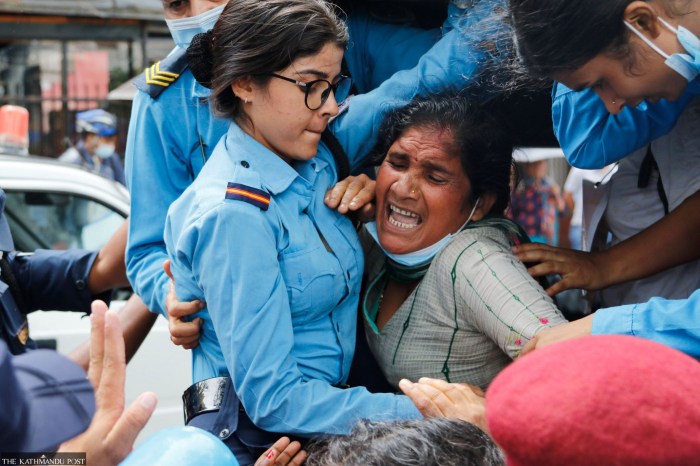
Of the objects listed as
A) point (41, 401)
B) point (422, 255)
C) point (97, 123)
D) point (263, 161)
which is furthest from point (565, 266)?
point (97, 123)

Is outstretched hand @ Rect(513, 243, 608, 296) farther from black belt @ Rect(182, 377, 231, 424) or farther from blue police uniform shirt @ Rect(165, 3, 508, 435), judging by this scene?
black belt @ Rect(182, 377, 231, 424)

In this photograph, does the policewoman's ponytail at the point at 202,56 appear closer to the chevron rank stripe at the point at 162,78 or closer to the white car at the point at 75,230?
the chevron rank stripe at the point at 162,78

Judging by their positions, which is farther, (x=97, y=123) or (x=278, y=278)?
(x=97, y=123)

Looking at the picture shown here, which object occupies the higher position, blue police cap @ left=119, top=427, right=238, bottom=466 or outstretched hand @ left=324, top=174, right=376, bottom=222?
blue police cap @ left=119, top=427, right=238, bottom=466

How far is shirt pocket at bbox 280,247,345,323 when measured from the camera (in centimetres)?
Result: 194

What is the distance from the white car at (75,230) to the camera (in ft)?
13.4

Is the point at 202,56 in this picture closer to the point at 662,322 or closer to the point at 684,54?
the point at 684,54

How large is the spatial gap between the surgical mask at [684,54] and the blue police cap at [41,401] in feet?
3.92

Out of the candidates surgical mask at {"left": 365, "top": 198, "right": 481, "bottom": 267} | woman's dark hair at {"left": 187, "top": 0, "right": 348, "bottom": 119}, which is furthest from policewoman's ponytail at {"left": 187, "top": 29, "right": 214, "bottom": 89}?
surgical mask at {"left": 365, "top": 198, "right": 481, "bottom": 267}

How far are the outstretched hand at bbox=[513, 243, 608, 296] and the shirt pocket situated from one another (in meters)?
0.55

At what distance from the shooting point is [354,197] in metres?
2.15

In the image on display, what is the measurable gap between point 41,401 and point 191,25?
1461mm

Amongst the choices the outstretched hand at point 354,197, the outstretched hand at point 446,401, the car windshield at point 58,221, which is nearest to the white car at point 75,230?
the car windshield at point 58,221

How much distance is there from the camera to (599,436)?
921 millimetres
